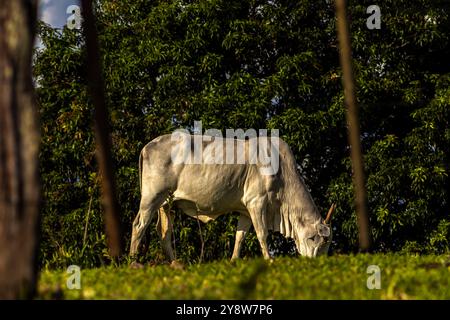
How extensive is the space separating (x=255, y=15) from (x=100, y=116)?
330 inches

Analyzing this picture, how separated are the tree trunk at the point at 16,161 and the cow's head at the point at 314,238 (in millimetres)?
8022

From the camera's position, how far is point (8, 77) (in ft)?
22.1

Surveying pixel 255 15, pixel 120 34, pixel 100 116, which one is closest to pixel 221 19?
pixel 255 15

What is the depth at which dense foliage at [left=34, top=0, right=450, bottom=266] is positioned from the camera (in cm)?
1777

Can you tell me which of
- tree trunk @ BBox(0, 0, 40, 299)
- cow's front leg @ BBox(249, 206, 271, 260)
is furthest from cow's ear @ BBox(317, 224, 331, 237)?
tree trunk @ BBox(0, 0, 40, 299)

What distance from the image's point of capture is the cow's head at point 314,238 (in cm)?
1432

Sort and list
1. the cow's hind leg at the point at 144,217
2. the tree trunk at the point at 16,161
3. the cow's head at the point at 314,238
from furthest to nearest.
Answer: the cow's head at the point at 314,238, the cow's hind leg at the point at 144,217, the tree trunk at the point at 16,161

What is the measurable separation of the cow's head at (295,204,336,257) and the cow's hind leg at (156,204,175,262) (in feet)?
6.84

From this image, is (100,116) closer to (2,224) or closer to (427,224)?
(2,224)

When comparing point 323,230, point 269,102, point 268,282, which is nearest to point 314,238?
point 323,230

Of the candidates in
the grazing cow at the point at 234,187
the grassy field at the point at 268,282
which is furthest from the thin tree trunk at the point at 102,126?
the grassy field at the point at 268,282

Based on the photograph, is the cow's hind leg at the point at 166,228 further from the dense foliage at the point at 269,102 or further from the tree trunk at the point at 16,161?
the tree trunk at the point at 16,161

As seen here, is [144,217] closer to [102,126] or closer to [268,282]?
[102,126]
